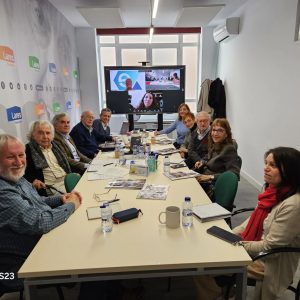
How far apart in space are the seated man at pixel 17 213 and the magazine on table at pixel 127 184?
1.75 ft

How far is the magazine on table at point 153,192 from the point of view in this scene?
1.99 m

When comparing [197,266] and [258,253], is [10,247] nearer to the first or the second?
[197,266]

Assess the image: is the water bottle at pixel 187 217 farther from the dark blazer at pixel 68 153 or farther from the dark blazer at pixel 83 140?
the dark blazer at pixel 83 140

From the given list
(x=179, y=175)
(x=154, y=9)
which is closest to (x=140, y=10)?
(x=154, y=9)

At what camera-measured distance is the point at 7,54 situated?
322 centimetres

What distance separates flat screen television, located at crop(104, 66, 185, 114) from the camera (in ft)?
18.9

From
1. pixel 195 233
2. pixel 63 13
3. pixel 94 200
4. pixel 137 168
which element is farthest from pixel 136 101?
pixel 195 233

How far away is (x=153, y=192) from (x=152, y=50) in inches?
232

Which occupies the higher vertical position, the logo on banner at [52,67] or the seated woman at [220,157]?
the logo on banner at [52,67]

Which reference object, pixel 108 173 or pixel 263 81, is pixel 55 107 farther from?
pixel 263 81

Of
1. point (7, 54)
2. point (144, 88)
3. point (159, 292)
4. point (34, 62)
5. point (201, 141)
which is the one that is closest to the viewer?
point (159, 292)

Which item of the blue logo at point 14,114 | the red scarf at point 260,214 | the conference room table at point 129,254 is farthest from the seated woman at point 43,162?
the red scarf at point 260,214

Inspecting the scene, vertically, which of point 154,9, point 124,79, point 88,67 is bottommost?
point 124,79

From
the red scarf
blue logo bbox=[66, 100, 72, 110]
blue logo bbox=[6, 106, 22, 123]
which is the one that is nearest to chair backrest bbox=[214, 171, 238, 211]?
the red scarf
